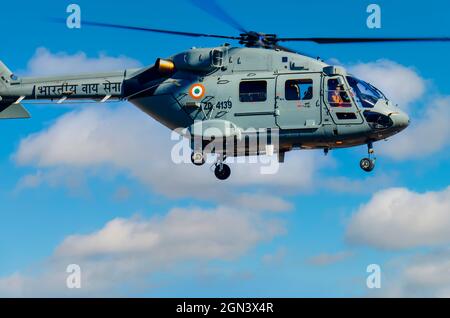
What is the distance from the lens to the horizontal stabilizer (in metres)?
43.6

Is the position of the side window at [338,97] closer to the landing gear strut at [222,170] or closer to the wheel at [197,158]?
the landing gear strut at [222,170]

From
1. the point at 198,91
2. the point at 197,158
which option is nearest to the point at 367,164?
the point at 197,158

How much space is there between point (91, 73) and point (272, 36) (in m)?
8.08

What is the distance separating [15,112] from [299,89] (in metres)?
→ 13.1

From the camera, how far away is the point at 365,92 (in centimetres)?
3894

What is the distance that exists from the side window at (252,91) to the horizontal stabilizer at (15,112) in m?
→ 10.4

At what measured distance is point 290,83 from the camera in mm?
38938

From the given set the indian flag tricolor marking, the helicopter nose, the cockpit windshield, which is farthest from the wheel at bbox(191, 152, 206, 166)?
the helicopter nose

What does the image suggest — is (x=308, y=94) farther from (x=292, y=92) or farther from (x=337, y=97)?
(x=337, y=97)

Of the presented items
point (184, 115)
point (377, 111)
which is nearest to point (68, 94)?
point (184, 115)
